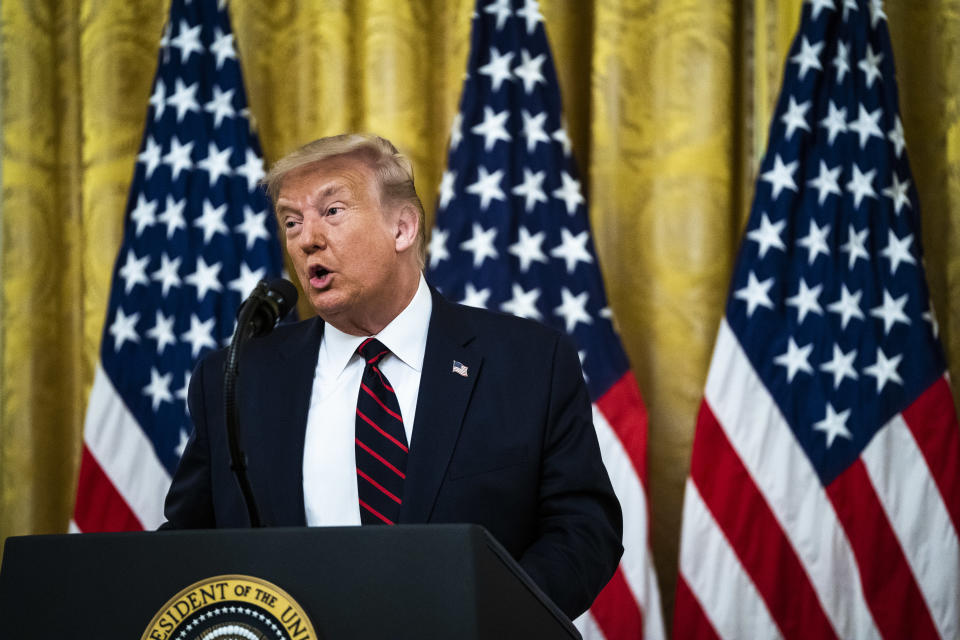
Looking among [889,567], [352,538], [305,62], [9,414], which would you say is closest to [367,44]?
[305,62]

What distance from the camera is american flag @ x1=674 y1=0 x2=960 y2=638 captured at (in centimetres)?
349

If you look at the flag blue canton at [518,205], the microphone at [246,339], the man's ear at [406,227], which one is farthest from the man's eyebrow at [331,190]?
the flag blue canton at [518,205]

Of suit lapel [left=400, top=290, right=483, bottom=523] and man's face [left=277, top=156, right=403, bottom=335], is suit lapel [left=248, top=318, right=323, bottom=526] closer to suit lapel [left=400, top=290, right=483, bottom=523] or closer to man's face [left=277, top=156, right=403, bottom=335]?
man's face [left=277, top=156, right=403, bottom=335]

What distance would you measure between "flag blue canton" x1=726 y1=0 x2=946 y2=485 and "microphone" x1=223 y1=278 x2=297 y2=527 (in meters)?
2.33

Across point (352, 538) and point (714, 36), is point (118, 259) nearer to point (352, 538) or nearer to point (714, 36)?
point (714, 36)

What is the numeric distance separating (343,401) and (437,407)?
0.74ft

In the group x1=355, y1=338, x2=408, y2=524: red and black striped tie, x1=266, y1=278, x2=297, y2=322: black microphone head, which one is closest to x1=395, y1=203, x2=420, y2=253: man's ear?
x1=355, y1=338, x2=408, y2=524: red and black striped tie

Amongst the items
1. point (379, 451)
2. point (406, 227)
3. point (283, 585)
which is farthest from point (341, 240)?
point (283, 585)

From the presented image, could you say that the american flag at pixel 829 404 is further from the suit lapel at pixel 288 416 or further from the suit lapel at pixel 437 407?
the suit lapel at pixel 288 416

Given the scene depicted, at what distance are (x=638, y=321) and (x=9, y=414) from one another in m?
2.50

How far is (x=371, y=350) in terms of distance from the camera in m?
2.16

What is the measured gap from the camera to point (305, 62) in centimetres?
426

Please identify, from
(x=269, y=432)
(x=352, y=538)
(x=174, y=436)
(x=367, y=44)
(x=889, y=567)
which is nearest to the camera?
(x=352, y=538)

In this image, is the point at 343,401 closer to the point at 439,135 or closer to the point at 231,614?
the point at 231,614
